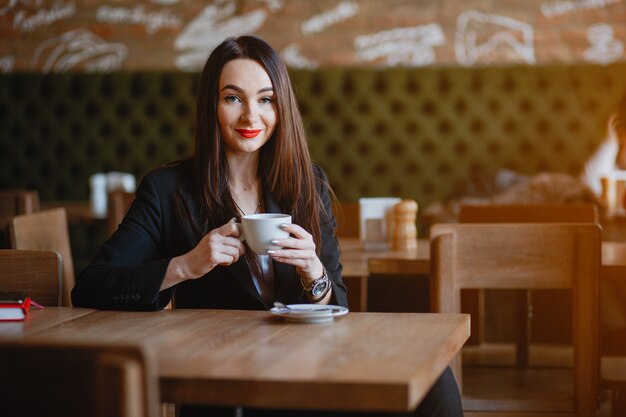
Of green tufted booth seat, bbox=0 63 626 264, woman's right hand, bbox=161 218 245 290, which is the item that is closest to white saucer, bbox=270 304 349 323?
woman's right hand, bbox=161 218 245 290

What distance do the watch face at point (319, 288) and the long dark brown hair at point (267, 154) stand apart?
153mm

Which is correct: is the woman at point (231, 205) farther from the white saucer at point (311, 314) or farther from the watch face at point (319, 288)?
the white saucer at point (311, 314)

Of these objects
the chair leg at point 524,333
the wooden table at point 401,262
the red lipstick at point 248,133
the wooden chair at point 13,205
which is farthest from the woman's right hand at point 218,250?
the wooden chair at point 13,205

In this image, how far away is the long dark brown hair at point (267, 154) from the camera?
1.92 metres

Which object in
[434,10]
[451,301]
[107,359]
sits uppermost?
[434,10]

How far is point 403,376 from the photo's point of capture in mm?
1104

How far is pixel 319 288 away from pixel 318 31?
3.63 meters

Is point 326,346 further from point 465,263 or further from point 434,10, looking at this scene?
point 434,10

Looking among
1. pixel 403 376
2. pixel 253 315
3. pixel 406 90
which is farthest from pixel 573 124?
pixel 403 376

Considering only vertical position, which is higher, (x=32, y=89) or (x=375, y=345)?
(x=32, y=89)

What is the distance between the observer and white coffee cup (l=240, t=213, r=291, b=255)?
59.1 inches

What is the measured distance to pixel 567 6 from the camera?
5035 millimetres

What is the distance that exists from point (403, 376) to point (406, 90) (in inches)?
160

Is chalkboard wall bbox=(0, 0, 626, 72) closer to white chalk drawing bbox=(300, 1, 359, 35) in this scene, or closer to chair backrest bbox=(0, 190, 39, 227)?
white chalk drawing bbox=(300, 1, 359, 35)
